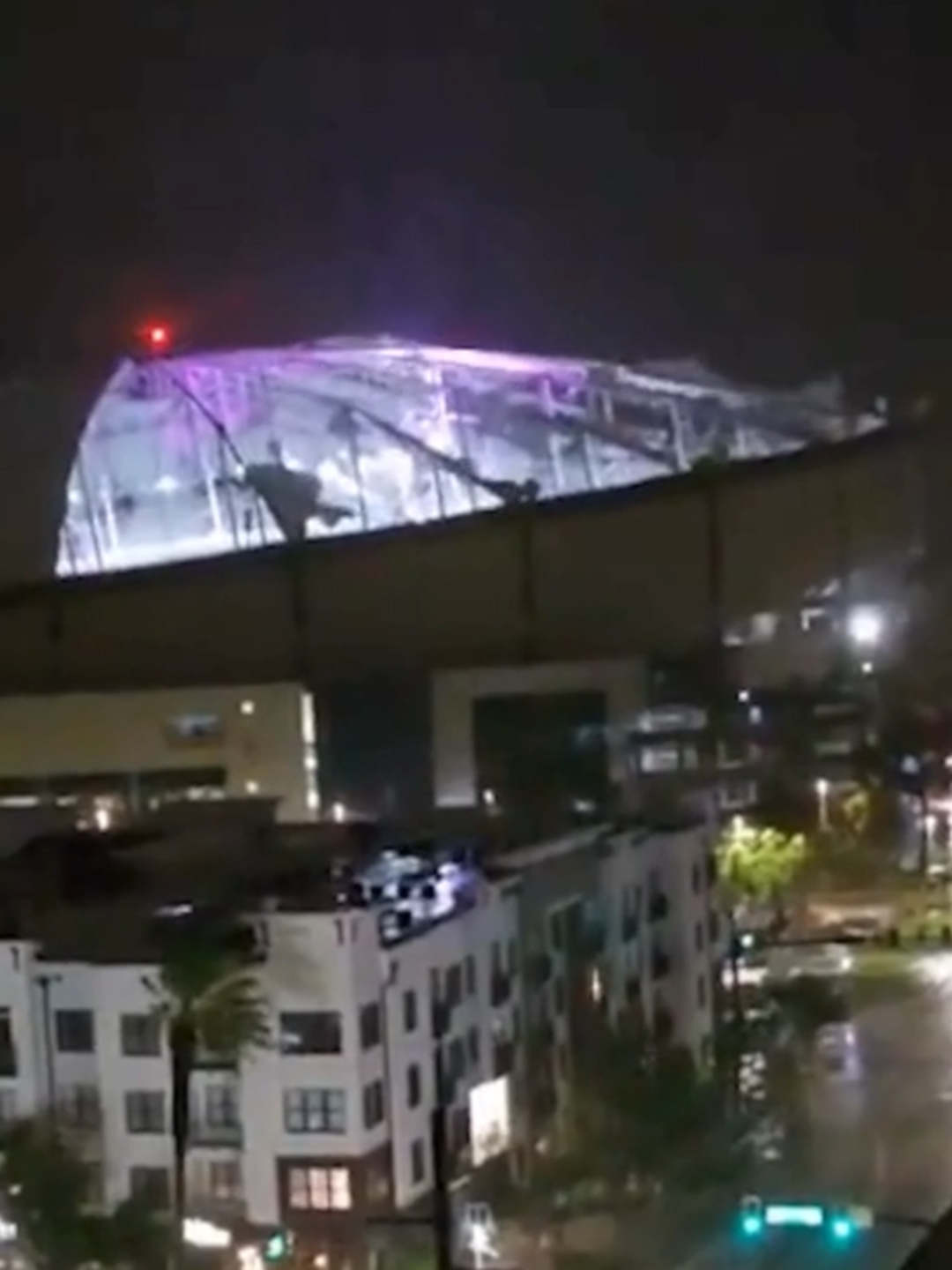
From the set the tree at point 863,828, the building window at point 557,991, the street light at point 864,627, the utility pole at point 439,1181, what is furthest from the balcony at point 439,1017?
the street light at point 864,627

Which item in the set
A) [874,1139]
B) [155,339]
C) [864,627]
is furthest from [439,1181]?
[155,339]

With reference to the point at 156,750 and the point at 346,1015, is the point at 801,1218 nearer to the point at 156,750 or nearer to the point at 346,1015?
the point at 346,1015

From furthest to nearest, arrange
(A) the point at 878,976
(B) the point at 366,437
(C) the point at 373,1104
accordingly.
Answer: (B) the point at 366,437 → (A) the point at 878,976 → (C) the point at 373,1104

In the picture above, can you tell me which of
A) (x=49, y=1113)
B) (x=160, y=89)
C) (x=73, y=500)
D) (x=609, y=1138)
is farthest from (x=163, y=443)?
(x=609, y=1138)

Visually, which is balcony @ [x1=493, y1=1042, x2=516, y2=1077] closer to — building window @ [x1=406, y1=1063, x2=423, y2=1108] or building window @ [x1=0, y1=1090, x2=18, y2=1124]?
building window @ [x1=406, y1=1063, x2=423, y2=1108]

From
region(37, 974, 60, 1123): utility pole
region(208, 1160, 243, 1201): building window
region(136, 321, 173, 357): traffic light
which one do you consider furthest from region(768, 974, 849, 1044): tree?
region(136, 321, 173, 357): traffic light

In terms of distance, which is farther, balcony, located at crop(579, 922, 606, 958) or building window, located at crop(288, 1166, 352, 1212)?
balcony, located at crop(579, 922, 606, 958)
